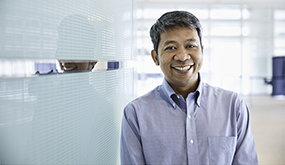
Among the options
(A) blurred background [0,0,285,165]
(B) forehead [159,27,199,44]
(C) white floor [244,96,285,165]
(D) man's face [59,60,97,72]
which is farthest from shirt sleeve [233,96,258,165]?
(C) white floor [244,96,285,165]

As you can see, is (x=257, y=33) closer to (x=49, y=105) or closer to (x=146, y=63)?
(x=146, y=63)

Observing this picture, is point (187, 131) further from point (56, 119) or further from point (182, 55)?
point (56, 119)

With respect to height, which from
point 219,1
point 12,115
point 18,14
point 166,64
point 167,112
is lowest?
point 167,112

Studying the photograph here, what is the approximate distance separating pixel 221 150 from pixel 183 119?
27 centimetres

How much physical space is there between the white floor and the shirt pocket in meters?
2.31

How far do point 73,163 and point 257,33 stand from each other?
1106cm

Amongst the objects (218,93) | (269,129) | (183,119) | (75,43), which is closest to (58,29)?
(75,43)

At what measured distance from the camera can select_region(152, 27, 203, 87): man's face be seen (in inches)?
59.2

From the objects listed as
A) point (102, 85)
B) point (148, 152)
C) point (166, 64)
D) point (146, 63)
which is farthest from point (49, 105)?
point (146, 63)

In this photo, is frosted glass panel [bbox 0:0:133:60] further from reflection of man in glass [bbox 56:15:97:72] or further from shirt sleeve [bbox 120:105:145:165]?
shirt sleeve [bbox 120:105:145:165]

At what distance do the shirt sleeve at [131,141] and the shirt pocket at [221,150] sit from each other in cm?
39

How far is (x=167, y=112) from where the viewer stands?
1503 millimetres

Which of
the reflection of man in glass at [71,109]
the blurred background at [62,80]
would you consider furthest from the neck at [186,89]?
the reflection of man in glass at [71,109]

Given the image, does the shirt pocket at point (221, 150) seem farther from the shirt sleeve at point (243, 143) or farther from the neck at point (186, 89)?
the neck at point (186, 89)
